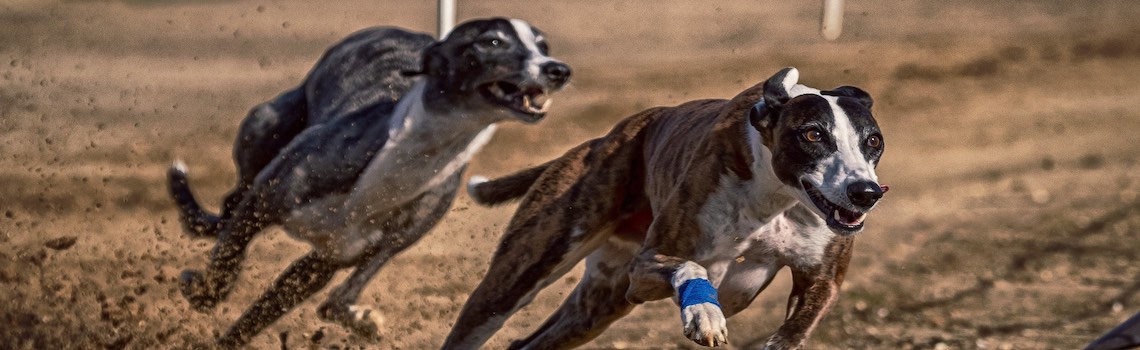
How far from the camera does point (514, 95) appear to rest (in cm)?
460

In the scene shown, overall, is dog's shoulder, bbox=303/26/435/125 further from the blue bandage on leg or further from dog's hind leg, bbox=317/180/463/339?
the blue bandage on leg

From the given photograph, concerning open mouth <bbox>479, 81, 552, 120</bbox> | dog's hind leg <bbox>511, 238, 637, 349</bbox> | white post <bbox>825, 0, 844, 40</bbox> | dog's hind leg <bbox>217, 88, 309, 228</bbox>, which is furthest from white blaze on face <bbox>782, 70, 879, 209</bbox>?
white post <bbox>825, 0, 844, 40</bbox>

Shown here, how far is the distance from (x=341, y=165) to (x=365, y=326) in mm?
640

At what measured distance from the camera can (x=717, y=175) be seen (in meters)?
3.59

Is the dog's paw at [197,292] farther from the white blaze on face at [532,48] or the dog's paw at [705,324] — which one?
the dog's paw at [705,324]

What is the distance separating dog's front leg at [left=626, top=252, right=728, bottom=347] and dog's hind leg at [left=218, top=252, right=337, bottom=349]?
1.64m

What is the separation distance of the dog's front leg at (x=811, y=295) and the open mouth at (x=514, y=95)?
121cm

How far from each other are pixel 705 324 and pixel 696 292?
0.12 m

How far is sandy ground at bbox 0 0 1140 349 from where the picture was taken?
5.36 metres

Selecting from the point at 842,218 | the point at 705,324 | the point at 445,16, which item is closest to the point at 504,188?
the point at 705,324

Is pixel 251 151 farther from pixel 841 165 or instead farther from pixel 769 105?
pixel 841 165

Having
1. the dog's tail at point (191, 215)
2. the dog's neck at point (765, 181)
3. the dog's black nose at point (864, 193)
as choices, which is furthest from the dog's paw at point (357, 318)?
the dog's black nose at point (864, 193)

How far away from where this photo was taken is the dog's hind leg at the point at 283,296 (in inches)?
195

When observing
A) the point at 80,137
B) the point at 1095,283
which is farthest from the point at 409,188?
the point at 80,137
